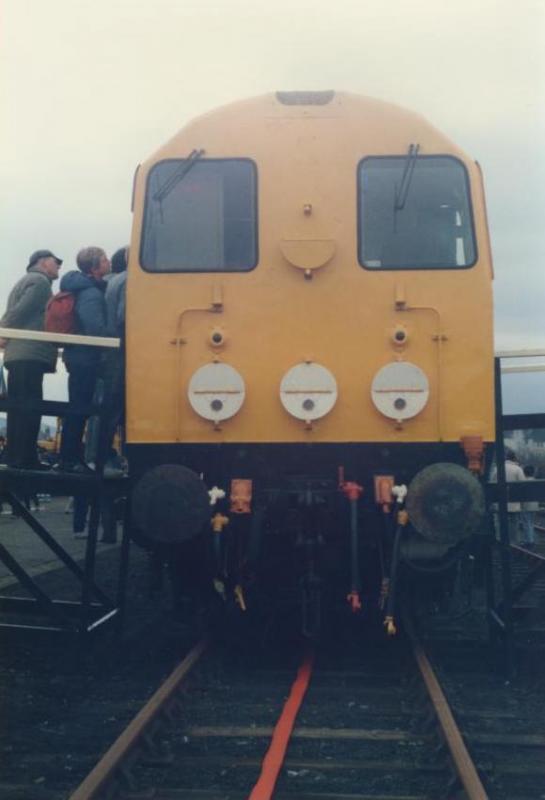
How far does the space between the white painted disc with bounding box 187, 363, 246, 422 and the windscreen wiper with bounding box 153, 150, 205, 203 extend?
1.30m

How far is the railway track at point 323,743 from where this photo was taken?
4918 mm

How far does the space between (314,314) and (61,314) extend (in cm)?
191

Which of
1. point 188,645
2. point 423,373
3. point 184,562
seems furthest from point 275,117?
point 188,645

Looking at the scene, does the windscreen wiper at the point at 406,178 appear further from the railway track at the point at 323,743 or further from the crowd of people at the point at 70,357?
the railway track at the point at 323,743

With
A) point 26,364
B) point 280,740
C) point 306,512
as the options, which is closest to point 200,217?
point 26,364

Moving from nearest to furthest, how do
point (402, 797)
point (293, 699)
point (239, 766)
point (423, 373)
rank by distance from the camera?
point (402, 797)
point (239, 766)
point (293, 699)
point (423, 373)

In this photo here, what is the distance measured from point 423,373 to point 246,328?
3.83ft

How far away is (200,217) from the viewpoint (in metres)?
7.62

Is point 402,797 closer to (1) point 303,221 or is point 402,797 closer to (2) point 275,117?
(1) point 303,221

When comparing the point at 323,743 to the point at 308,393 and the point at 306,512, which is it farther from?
the point at 308,393

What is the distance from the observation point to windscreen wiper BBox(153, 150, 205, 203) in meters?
7.64

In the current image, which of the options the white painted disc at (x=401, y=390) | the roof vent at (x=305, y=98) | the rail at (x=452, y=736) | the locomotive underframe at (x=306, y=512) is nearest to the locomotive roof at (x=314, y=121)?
the roof vent at (x=305, y=98)

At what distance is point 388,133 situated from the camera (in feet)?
25.1

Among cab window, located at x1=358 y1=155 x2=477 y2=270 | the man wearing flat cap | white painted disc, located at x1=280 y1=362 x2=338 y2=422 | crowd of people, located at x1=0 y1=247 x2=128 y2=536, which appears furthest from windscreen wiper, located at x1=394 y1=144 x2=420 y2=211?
the man wearing flat cap
